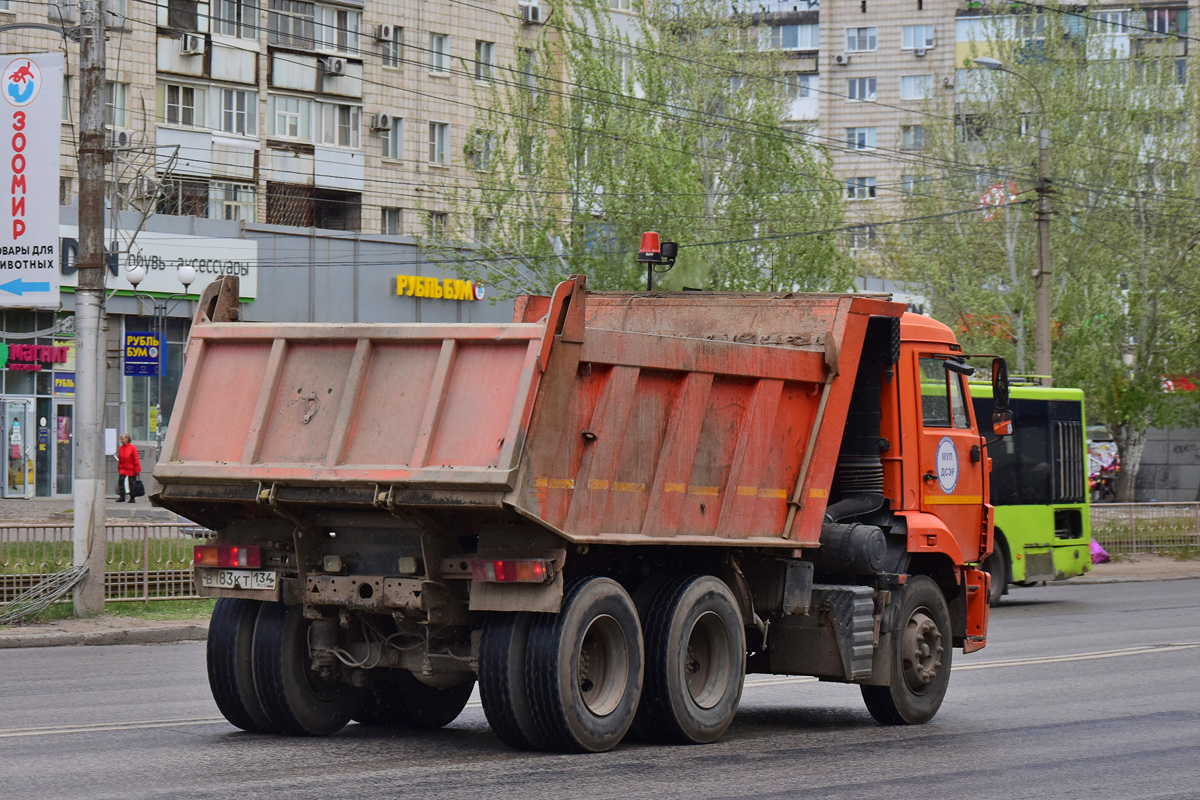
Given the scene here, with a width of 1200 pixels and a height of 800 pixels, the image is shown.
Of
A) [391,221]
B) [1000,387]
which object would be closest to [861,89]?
[391,221]

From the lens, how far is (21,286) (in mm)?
17562

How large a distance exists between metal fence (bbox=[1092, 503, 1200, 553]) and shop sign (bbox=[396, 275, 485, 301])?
2029 cm

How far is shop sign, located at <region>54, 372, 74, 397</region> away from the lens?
4016 cm

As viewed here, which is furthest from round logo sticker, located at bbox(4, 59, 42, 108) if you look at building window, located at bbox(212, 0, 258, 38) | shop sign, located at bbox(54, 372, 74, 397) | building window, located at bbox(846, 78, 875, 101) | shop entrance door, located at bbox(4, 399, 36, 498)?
building window, located at bbox(846, 78, 875, 101)

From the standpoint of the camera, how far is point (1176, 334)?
41.0 meters

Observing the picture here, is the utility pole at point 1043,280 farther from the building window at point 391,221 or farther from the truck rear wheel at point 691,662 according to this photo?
the building window at point 391,221

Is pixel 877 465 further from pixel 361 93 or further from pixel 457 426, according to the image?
pixel 361 93

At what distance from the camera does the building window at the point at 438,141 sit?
52.2 m

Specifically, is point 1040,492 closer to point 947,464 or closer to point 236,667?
point 947,464

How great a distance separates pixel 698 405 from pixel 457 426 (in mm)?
1661

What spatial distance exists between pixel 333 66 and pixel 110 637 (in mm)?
34449

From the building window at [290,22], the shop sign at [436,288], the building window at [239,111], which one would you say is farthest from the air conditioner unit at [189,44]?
the shop sign at [436,288]

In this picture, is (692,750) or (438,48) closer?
(692,750)

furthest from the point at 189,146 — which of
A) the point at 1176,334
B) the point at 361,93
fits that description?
the point at 1176,334
